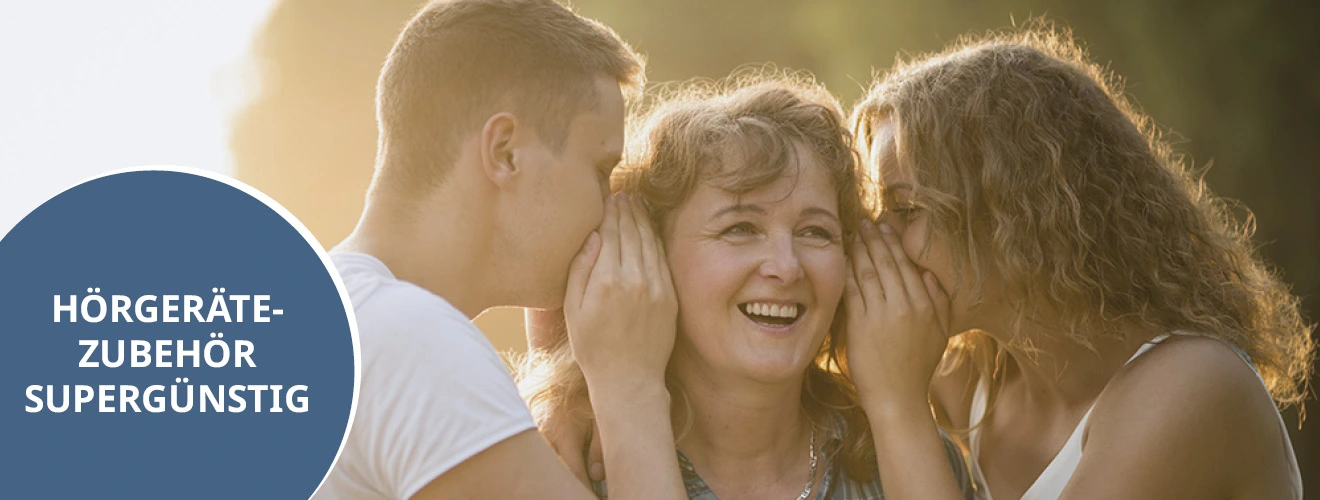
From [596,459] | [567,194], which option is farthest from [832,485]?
[567,194]

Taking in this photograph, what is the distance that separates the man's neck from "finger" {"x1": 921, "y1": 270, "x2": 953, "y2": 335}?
4.60 ft

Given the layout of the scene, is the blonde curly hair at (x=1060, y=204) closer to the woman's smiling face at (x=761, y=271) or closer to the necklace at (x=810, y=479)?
the woman's smiling face at (x=761, y=271)

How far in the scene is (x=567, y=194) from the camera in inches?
137

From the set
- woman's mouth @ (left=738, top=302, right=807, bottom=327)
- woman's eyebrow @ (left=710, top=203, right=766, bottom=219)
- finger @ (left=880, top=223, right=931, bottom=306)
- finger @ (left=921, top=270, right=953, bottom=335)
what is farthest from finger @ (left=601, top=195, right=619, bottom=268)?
finger @ (left=921, top=270, right=953, bottom=335)

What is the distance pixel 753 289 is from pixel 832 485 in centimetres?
70

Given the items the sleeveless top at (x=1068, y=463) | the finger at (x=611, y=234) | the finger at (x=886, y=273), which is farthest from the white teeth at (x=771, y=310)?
the sleeveless top at (x=1068, y=463)

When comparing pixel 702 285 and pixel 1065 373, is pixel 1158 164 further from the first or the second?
pixel 702 285

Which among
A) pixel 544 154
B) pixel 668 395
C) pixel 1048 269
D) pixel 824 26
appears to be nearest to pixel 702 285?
pixel 668 395

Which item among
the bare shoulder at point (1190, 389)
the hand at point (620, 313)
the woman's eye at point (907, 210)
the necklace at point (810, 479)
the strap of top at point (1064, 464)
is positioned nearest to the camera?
the bare shoulder at point (1190, 389)

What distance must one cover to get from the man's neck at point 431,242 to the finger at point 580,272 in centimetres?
30

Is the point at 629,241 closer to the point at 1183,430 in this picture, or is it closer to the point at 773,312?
the point at 773,312

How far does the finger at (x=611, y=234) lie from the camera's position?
11.6 ft

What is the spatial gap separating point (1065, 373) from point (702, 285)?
1312mm

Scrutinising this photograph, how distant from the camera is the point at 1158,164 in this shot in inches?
150
